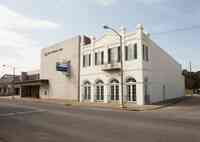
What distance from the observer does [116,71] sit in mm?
30969

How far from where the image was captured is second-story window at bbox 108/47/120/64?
3112 centimetres

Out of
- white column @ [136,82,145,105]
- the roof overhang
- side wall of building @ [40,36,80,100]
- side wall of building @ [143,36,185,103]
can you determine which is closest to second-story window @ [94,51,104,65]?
side wall of building @ [40,36,80,100]

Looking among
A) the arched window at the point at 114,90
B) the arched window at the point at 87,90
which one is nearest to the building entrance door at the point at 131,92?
the arched window at the point at 114,90

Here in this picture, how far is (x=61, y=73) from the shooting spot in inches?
1687

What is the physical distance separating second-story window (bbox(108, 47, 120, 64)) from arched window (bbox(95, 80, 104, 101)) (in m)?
3.87

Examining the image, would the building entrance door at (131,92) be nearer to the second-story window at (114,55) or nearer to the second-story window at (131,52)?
the second-story window at (131,52)

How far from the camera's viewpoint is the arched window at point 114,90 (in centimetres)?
3087

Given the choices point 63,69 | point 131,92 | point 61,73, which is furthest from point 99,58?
point 61,73

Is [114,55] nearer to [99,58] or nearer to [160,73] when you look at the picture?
[99,58]

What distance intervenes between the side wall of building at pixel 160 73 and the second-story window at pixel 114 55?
168 inches

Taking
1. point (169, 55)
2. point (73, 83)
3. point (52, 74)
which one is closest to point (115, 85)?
point (73, 83)

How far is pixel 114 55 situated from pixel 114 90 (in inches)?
207

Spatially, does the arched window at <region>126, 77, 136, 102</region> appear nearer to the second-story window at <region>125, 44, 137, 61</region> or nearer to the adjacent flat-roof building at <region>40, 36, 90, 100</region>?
the second-story window at <region>125, 44, 137, 61</region>

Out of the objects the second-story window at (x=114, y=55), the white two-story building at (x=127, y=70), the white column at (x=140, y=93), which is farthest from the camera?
the second-story window at (x=114, y=55)
